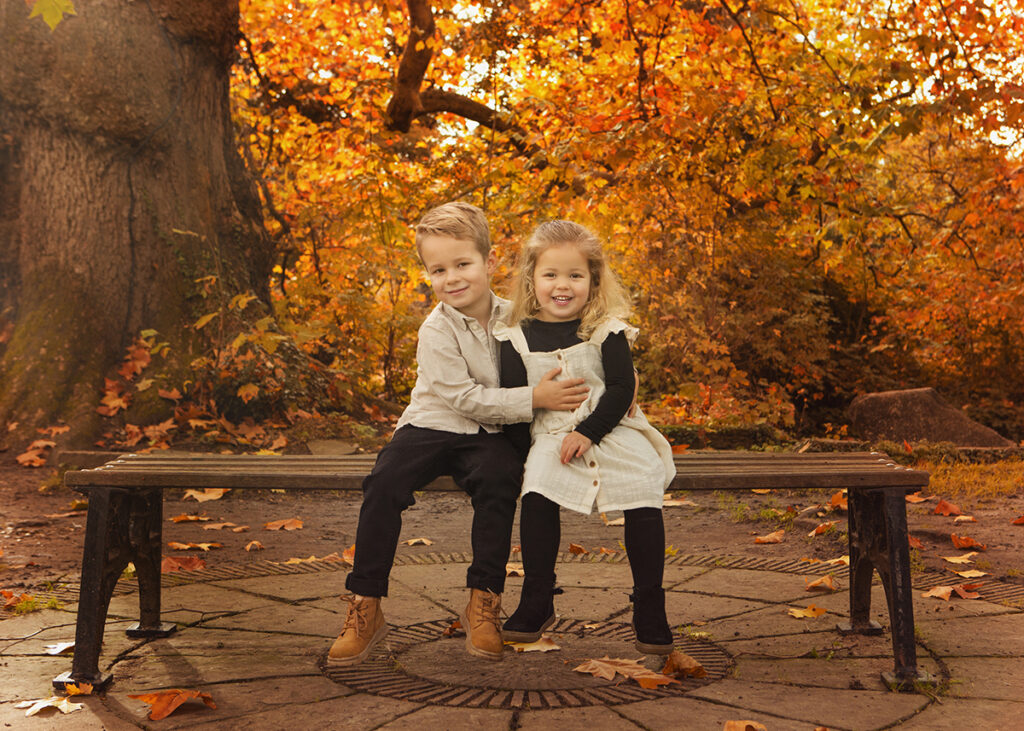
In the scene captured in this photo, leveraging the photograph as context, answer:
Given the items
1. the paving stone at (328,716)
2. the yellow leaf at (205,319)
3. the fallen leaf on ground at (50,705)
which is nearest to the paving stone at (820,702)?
the paving stone at (328,716)

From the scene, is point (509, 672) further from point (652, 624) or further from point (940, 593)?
point (940, 593)

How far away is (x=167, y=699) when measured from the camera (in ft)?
8.45

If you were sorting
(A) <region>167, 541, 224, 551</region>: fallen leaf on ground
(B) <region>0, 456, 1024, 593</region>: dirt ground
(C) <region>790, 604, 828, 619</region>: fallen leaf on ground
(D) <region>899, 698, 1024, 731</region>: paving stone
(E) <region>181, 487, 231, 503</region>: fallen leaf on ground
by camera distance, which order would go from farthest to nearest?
(E) <region>181, 487, 231, 503</region>: fallen leaf on ground
(A) <region>167, 541, 224, 551</region>: fallen leaf on ground
(B) <region>0, 456, 1024, 593</region>: dirt ground
(C) <region>790, 604, 828, 619</region>: fallen leaf on ground
(D) <region>899, 698, 1024, 731</region>: paving stone

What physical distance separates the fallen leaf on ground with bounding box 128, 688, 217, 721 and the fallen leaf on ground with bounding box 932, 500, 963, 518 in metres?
4.50

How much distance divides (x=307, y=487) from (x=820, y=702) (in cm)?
168

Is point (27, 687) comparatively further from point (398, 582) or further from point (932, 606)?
point (932, 606)

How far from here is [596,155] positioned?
740 cm

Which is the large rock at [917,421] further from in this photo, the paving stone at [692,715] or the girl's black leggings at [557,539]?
the paving stone at [692,715]

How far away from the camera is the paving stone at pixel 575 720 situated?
2.42 meters

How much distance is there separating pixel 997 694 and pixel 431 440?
184cm

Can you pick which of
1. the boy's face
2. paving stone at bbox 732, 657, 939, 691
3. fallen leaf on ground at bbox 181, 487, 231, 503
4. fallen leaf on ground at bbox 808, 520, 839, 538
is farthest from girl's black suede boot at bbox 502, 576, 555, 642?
fallen leaf on ground at bbox 181, 487, 231, 503

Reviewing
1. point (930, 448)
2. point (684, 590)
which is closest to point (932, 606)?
point (684, 590)

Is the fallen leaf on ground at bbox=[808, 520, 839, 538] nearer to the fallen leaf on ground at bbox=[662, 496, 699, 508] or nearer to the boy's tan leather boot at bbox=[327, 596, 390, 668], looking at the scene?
the fallen leaf on ground at bbox=[662, 496, 699, 508]

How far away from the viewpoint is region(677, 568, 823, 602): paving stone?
12.7ft
